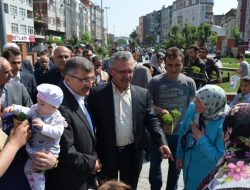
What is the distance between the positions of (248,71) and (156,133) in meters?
2.89

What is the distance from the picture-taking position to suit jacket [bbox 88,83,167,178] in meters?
3.40

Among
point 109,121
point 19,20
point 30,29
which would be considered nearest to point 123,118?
point 109,121

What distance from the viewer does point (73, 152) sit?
2846mm

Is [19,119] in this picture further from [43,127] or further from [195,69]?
[195,69]

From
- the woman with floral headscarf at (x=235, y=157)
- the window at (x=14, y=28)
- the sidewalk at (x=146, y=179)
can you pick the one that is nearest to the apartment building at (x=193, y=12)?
the window at (x=14, y=28)

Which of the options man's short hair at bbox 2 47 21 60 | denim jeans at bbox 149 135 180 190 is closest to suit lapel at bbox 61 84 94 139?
denim jeans at bbox 149 135 180 190

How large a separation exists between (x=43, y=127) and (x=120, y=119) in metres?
1.03

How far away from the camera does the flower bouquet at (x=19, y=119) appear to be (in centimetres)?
251

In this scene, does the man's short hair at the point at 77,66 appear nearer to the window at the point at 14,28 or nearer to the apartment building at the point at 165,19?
the window at the point at 14,28

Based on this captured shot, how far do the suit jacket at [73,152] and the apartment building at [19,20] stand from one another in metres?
49.7

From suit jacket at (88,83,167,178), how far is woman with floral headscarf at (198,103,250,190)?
5.17 ft

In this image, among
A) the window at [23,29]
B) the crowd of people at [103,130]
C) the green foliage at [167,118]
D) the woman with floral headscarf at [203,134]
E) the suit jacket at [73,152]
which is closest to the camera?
the crowd of people at [103,130]

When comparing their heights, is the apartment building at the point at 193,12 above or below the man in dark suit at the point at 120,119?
above

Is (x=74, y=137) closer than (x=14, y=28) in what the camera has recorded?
Yes
